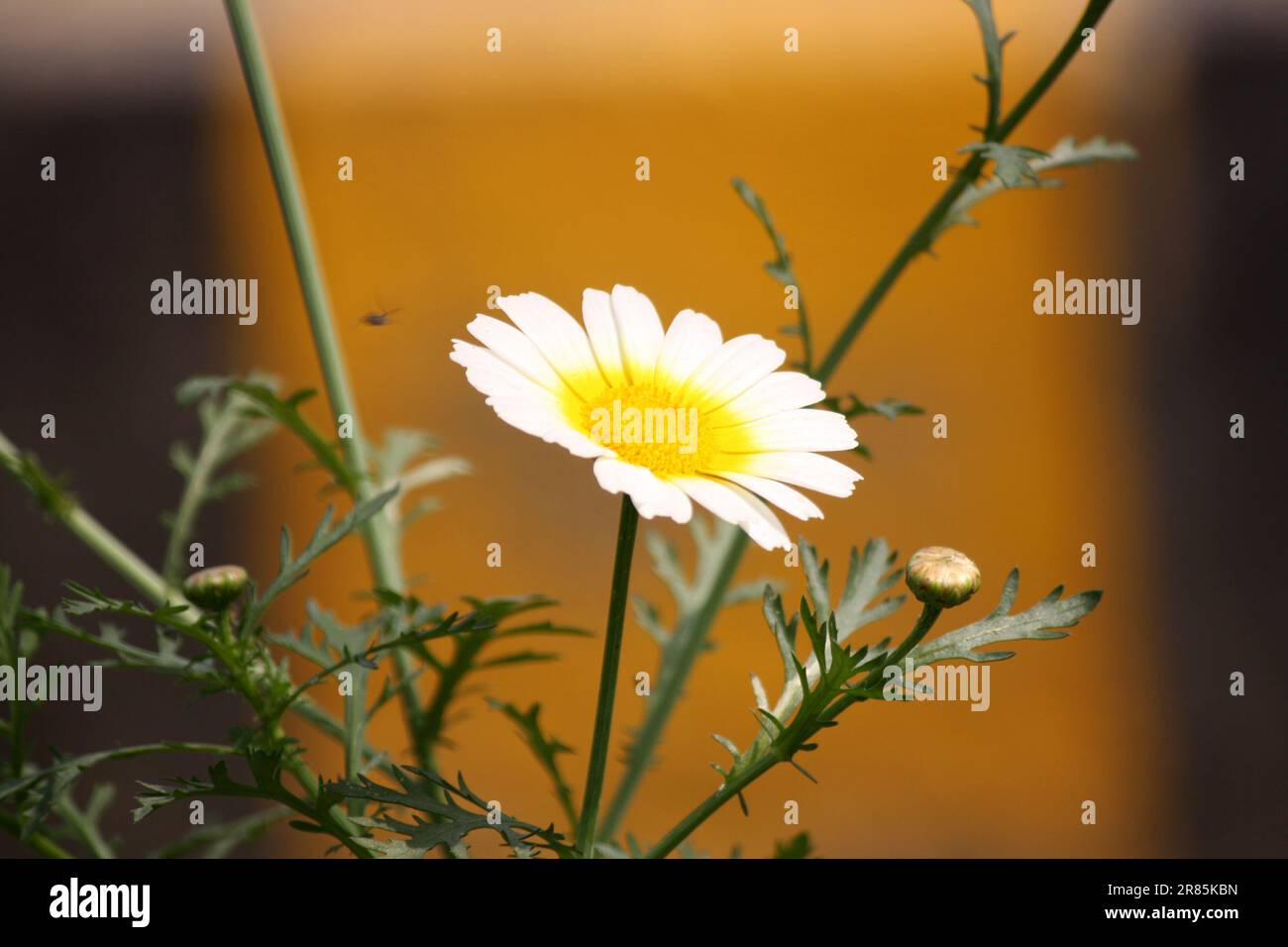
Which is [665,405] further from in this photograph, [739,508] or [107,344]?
[107,344]

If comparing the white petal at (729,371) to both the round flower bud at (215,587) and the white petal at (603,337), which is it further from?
the round flower bud at (215,587)

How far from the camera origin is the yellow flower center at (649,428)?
47 cm

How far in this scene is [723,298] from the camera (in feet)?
9.02

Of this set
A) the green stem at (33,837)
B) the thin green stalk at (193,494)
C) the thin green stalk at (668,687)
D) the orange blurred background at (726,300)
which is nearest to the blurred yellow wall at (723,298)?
the orange blurred background at (726,300)

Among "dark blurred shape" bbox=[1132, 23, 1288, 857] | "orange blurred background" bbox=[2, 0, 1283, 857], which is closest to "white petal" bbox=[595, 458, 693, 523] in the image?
"orange blurred background" bbox=[2, 0, 1283, 857]

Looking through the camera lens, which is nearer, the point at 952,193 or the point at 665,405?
the point at 665,405

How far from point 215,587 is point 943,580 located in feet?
1.01

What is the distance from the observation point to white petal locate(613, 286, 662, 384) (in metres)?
0.52

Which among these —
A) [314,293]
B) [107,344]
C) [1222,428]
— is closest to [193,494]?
[314,293]

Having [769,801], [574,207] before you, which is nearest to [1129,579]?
[769,801]

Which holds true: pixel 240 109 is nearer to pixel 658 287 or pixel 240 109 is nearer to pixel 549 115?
pixel 549 115

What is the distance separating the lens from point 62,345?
100 inches

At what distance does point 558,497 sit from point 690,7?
117cm

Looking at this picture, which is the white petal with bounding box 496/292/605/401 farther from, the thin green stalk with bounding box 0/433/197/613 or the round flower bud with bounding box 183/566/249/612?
the thin green stalk with bounding box 0/433/197/613
